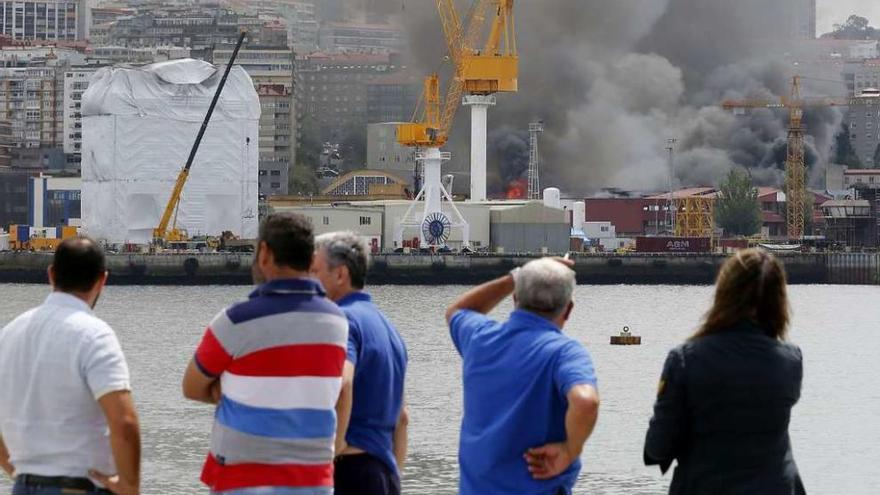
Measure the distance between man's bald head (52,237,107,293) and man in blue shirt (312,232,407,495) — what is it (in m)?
0.78

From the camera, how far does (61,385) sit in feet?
18.9

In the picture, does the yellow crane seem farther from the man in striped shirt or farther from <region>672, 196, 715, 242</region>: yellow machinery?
the man in striped shirt

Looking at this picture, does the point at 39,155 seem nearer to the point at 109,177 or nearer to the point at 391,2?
the point at 391,2

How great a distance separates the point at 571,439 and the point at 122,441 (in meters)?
1.26

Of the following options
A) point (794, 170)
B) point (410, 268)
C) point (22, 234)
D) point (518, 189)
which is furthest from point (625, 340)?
point (518, 189)

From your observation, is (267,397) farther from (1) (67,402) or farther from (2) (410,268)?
(2) (410,268)

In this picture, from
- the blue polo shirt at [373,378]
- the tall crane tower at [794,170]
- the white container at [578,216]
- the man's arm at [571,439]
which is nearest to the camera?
the man's arm at [571,439]

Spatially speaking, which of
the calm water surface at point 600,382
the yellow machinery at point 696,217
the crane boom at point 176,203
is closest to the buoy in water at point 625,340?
the calm water surface at point 600,382

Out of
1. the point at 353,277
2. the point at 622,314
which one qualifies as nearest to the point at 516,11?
the point at 622,314

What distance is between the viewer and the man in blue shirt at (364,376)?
6441 millimetres

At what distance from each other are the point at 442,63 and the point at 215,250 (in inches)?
1501

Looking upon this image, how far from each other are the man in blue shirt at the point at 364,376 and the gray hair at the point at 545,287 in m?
0.61

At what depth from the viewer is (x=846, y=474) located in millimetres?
20062

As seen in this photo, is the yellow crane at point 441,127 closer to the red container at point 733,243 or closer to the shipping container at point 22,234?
the red container at point 733,243
